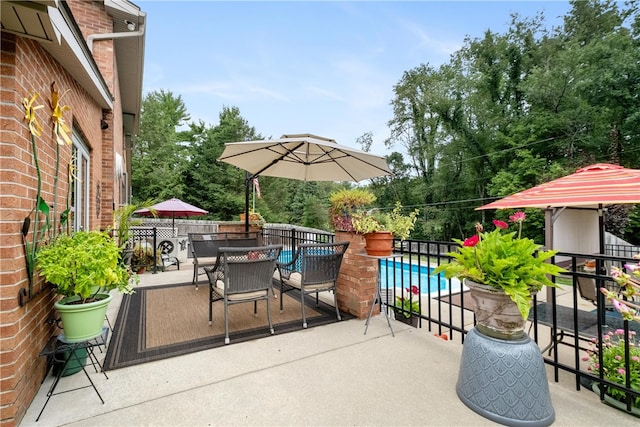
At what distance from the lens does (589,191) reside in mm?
2777

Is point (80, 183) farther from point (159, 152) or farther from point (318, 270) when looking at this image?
point (159, 152)

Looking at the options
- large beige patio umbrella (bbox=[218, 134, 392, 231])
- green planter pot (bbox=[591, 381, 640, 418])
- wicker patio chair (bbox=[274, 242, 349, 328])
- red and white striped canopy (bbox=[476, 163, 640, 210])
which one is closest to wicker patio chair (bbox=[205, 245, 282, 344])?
wicker patio chair (bbox=[274, 242, 349, 328])

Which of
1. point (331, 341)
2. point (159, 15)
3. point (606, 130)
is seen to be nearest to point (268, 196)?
point (159, 15)

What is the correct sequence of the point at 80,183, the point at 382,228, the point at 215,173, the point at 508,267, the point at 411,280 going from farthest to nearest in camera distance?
the point at 215,173
the point at 411,280
the point at 80,183
the point at 382,228
the point at 508,267

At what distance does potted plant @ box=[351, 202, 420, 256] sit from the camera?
312 cm

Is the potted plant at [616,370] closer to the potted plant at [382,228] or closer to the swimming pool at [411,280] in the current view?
the swimming pool at [411,280]

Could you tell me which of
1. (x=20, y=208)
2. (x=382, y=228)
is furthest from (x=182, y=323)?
(x=382, y=228)

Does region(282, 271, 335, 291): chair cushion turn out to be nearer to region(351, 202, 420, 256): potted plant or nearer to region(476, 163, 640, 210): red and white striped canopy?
region(351, 202, 420, 256): potted plant

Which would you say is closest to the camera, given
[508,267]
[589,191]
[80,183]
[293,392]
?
[508,267]

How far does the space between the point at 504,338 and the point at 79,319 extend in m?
2.87

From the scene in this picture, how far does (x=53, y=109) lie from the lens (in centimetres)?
230

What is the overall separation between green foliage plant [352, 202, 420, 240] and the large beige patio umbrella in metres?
0.95

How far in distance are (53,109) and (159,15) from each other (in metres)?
5.76

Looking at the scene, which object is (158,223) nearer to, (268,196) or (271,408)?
(268,196)
